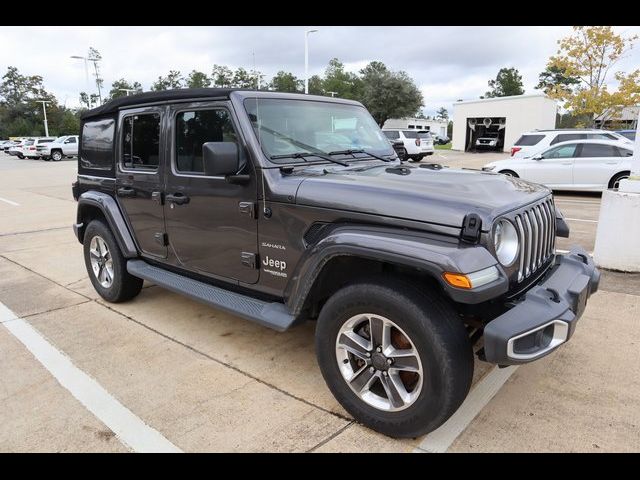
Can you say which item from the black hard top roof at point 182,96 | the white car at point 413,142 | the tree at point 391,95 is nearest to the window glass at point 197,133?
the black hard top roof at point 182,96

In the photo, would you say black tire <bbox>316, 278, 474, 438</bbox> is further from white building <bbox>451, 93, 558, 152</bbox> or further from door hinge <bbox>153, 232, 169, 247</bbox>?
white building <bbox>451, 93, 558, 152</bbox>

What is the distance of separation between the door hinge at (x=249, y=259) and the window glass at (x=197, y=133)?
73cm

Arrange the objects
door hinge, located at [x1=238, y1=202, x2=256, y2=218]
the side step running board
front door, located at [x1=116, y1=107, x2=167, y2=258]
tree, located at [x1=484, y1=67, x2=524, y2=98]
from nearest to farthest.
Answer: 1. the side step running board
2. door hinge, located at [x1=238, y1=202, x2=256, y2=218]
3. front door, located at [x1=116, y1=107, x2=167, y2=258]
4. tree, located at [x1=484, y1=67, x2=524, y2=98]

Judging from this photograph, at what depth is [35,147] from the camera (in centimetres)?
3350

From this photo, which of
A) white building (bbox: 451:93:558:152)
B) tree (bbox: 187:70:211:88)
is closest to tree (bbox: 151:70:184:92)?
tree (bbox: 187:70:211:88)

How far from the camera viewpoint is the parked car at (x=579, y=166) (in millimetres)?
10805

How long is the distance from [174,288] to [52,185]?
609 inches

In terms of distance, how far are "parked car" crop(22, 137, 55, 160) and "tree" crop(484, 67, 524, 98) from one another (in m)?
72.3

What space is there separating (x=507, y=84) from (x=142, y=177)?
91.7 meters

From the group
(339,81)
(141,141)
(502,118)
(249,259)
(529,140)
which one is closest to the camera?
(249,259)

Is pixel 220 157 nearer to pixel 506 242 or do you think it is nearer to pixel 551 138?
pixel 506 242

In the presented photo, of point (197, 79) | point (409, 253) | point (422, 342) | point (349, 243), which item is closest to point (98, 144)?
point (349, 243)

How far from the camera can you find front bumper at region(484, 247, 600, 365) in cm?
221
